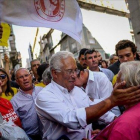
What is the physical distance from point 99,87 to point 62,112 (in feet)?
3.77

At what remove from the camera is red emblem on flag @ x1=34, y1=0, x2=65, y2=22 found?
271 centimetres

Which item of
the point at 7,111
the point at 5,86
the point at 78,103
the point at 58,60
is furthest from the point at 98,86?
the point at 5,86

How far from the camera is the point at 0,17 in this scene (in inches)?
98.5

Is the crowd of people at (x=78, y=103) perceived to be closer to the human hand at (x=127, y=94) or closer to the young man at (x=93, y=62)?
the human hand at (x=127, y=94)

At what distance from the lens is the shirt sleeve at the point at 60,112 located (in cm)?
156

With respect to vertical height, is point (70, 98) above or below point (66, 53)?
below

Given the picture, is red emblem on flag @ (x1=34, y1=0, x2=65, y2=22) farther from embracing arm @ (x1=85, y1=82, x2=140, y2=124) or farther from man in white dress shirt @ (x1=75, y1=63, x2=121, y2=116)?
embracing arm @ (x1=85, y1=82, x2=140, y2=124)

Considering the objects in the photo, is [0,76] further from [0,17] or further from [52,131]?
[52,131]

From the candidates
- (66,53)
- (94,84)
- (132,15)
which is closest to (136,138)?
(66,53)

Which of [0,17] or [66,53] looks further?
[0,17]

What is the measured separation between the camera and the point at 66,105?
179 cm

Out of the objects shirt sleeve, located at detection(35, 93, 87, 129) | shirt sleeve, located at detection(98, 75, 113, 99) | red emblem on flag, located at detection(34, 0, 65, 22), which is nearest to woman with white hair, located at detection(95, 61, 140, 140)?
shirt sleeve, located at detection(35, 93, 87, 129)

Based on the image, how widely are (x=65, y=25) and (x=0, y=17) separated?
3.02ft

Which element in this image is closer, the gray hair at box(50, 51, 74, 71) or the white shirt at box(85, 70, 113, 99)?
the gray hair at box(50, 51, 74, 71)
